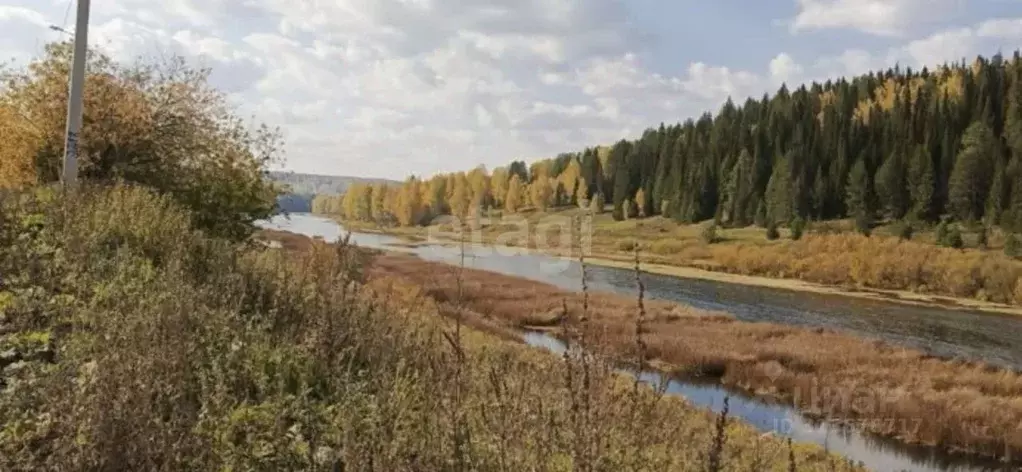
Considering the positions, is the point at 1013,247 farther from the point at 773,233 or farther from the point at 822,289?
the point at 773,233

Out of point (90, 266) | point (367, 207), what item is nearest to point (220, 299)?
point (90, 266)

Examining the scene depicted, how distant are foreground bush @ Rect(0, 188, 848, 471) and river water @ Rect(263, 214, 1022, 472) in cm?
98

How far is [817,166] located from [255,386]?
3896 inches

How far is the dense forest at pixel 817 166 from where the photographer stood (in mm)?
83250

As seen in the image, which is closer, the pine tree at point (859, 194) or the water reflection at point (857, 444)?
the water reflection at point (857, 444)

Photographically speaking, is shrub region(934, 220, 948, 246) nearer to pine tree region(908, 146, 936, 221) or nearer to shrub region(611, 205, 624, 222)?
pine tree region(908, 146, 936, 221)

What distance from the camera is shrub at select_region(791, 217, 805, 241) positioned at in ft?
247

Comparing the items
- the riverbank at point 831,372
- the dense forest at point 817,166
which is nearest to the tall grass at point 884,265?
the dense forest at point 817,166

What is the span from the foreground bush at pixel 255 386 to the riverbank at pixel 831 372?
19.1ft

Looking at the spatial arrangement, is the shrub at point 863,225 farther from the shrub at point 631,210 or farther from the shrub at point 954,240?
the shrub at point 631,210

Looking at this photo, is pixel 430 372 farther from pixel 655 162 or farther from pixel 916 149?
pixel 655 162

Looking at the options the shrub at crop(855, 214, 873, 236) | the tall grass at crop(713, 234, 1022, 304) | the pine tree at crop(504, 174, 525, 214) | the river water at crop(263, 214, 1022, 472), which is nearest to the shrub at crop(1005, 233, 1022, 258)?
the tall grass at crop(713, 234, 1022, 304)

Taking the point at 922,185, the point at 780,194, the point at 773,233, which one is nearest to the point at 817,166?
the point at 780,194

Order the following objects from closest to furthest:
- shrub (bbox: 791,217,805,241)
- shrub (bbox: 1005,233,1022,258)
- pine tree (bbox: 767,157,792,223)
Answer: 1. shrub (bbox: 1005,233,1022,258)
2. shrub (bbox: 791,217,805,241)
3. pine tree (bbox: 767,157,792,223)
